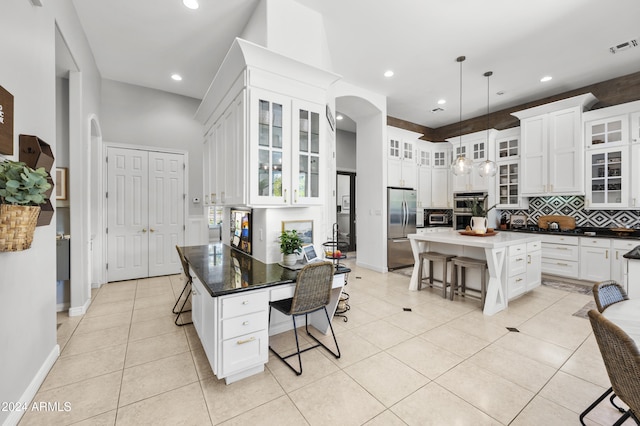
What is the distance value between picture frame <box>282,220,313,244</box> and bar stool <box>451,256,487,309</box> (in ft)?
7.27

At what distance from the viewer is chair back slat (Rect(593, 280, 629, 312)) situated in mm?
1581

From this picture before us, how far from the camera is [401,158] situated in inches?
233

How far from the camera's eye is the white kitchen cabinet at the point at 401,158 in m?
5.68

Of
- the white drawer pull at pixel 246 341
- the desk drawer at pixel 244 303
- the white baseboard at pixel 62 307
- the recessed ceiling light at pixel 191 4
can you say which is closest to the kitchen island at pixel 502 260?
the desk drawer at pixel 244 303

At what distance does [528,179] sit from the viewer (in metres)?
5.23

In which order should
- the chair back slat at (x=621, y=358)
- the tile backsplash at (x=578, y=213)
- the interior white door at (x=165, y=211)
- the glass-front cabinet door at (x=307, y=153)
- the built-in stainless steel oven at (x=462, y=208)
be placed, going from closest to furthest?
the chair back slat at (x=621, y=358) < the glass-front cabinet door at (x=307, y=153) < the tile backsplash at (x=578, y=213) < the interior white door at (x=165, y=211) < the built-in stainless steel oven at (x=462, y=208)

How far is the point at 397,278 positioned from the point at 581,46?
14.0 ft

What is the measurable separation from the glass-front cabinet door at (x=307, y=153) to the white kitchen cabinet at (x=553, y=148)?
15.6 ft

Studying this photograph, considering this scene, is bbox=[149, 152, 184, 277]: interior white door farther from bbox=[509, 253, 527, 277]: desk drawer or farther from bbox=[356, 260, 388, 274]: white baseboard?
bbox=[509, 253, 527, 277]: desk drawer

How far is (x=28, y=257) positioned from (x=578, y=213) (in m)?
7.61

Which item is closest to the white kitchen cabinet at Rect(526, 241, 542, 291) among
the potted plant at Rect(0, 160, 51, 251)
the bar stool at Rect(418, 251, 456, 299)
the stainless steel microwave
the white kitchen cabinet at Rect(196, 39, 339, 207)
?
the bar stool at Rect(418, 251, 456, 299)

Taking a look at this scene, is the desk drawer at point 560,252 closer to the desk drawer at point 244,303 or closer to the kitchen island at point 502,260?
the kitchen island at point 502,260

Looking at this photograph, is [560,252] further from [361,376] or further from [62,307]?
[62,307]

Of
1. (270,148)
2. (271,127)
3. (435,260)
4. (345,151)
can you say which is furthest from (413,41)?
(345,151)
